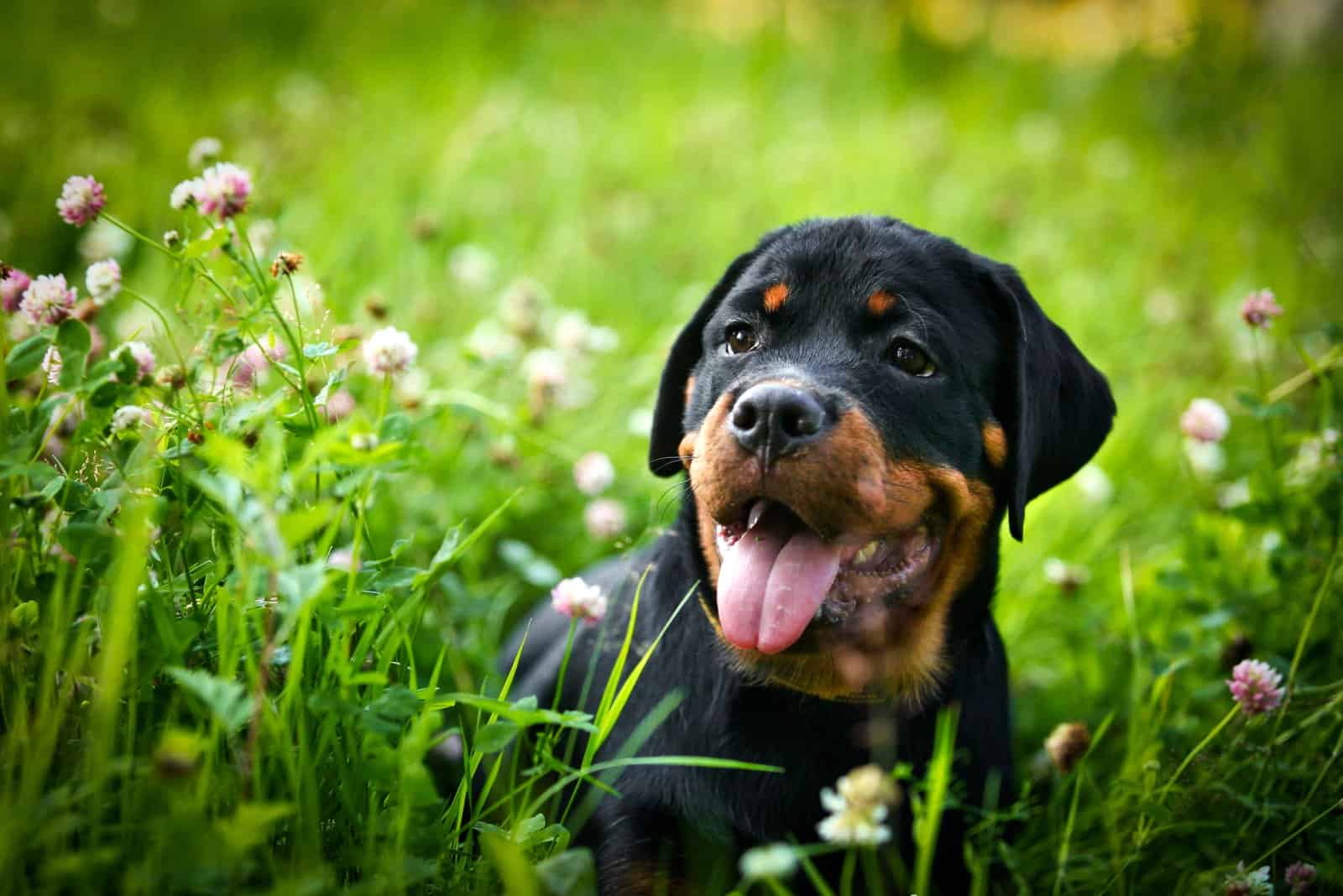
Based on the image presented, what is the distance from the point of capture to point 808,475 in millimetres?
1909

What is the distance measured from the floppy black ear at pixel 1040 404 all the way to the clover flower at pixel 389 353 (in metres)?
1.32

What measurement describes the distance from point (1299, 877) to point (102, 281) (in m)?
2.53

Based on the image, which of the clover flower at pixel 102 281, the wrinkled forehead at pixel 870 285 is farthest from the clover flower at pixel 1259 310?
the clover flower at pixel 102 281

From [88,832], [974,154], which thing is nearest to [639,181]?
[974,154]

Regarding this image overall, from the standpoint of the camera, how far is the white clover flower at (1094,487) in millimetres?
3781

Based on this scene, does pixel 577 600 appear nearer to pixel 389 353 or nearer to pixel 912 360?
pixel 389 353

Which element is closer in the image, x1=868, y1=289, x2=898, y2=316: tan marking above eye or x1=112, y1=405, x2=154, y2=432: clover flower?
x1=112, y1=405, x2=154, y2=432: clover flower

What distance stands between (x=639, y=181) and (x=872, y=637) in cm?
456

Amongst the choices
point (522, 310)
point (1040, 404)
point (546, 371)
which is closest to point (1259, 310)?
point (1040, 404)

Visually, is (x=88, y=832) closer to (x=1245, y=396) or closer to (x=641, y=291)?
(x=1245, y=396)

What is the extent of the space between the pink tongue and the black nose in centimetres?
23

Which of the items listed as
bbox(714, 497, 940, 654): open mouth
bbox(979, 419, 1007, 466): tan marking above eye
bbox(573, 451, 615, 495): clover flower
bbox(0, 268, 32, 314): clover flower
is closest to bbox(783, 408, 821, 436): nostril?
bbox(714, 497, 940, 654): open mouth

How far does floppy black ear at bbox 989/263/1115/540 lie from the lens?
2191 mm

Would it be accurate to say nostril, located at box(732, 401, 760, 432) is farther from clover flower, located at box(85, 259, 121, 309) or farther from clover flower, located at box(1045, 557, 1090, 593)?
clover flower, located at box(1045, 557, 1090, 593)
